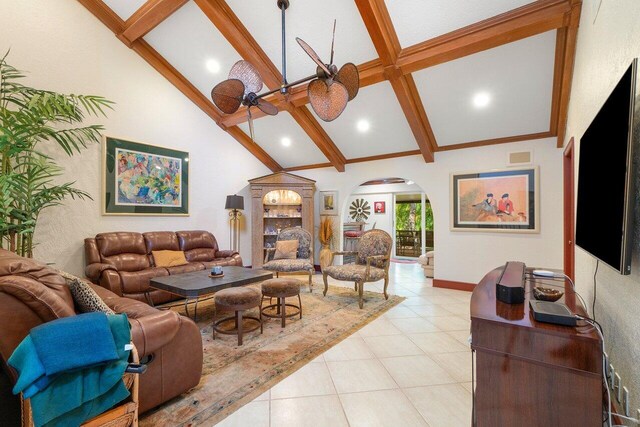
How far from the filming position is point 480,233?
4617mm

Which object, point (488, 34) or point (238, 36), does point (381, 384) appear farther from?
point (238, 36)

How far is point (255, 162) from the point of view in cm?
652

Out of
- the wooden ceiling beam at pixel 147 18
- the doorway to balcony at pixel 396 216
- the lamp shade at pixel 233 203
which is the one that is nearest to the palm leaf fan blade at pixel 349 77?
the wooden ceiling beam at pixel 147 18

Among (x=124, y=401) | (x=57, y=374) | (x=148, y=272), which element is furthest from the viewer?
(x=148, y=272)

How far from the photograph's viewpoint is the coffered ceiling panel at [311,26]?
3305 mm

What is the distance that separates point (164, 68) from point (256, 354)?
4963 mm

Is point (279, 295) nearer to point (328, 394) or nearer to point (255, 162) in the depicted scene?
point (328, 394)

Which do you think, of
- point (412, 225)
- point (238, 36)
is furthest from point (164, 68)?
point (412, 225)

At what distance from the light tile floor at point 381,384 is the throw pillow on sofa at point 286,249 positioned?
A: 87.3 inches

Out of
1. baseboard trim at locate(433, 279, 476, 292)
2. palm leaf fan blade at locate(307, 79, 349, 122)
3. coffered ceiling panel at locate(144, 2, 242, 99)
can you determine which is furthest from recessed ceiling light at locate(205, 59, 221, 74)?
baseboard trim at locate(433, 279, 476, 292)

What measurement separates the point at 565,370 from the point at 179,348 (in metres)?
2.10

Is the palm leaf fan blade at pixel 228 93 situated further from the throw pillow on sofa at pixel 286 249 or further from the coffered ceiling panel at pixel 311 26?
the throw pillow on sofa at pixel 286 249

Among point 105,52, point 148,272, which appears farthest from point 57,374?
point 105,52

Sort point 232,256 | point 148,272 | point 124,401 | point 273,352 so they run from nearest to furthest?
point 124,401 < point 273,352 < point 148,272 < point 232,256
